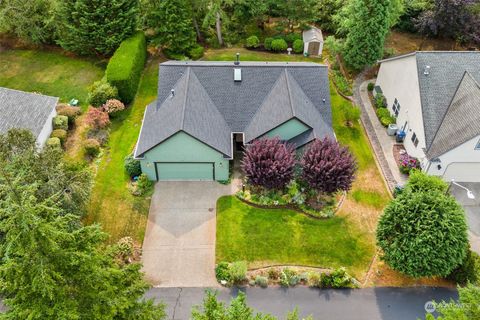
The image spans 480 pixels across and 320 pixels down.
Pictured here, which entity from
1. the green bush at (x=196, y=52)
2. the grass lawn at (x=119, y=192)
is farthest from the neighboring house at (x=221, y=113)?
the green bush at (x=196, y=52)

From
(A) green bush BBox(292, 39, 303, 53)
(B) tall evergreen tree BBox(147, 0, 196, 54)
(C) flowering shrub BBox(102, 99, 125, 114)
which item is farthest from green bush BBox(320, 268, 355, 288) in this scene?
(B) tall evergreen tree BBox(147, 0, 196, 54)

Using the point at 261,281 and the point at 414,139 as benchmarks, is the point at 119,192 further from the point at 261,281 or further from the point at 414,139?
the point at 414,139

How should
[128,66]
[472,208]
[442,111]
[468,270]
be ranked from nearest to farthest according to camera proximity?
[468,270] → [472,208] → [442,111] → [128,66]

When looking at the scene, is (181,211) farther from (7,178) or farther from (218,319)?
(7,178)

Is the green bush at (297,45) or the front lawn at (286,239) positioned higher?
the green bush at (297,45)

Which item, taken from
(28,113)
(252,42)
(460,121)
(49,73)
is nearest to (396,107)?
(460,121)

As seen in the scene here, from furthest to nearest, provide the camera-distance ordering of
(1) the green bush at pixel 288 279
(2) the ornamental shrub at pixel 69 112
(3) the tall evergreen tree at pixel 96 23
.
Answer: (3) the tall evergreen tree at pixel 96 23 < (2) the ornamental shrub at pixel 69 112 < (1) the green bush at pixel 288 279

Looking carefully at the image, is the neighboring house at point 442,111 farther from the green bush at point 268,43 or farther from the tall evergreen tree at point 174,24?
the tall evergreen tree at point 174,24
